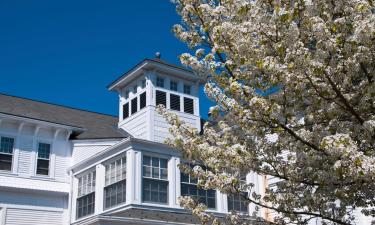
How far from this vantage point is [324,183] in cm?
584

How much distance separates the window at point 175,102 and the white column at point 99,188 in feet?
14.7

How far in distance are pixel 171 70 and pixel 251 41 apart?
15398 millimetres

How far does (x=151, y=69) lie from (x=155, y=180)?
5757 millimetres

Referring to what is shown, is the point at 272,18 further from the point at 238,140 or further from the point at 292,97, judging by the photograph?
the point at 238,140

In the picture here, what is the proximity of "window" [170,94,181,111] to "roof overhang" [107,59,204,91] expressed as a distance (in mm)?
1022

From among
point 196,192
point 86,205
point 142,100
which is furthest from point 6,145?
point 196,192

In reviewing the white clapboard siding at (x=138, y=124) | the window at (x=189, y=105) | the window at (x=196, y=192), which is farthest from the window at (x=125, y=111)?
the window at (x=196, y=192)

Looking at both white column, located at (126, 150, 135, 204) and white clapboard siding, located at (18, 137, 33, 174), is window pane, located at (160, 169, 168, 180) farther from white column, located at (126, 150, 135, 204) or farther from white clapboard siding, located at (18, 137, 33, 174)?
white clapboard siding, located at (18, 137, 33, 174)

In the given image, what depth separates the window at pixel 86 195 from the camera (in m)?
19.4

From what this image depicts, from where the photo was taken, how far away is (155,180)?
1745cm

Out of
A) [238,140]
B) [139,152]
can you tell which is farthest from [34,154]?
[238,140]

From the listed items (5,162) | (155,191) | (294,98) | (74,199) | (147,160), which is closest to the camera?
(294,98)

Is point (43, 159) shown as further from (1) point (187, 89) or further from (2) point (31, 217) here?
(1) point (187, 89)

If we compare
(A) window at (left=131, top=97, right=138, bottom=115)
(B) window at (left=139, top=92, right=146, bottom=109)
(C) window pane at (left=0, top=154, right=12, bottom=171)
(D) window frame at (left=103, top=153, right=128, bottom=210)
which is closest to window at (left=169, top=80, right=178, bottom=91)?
(B) window at (left=139, top=92, right=146, bottom=109)
